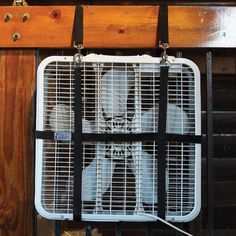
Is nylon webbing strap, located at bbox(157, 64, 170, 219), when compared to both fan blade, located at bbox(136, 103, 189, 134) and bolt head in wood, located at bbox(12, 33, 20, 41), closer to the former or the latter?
fan blade, located at bbox(136, 103, 189, 134)

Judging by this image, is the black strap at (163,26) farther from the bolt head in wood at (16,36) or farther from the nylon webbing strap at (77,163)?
the bolt head in wood at (16,36)

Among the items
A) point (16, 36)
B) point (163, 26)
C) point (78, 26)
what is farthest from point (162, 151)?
point (16, 36)

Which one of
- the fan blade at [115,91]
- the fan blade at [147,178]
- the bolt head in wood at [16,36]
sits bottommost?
the fan blade at [147,178]

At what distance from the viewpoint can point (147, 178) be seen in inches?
74.4

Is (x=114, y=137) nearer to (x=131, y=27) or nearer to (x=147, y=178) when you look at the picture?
(x=147, y=178)

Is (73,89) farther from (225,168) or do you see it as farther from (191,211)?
(225,168)

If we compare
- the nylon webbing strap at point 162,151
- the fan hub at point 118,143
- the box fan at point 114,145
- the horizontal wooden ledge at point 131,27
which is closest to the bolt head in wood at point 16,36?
the horizontal wooden ledge at point 131,27

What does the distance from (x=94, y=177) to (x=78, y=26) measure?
0.66m

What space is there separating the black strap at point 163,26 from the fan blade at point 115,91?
0.66 feet

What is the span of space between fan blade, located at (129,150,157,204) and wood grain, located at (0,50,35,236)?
0.49 meters

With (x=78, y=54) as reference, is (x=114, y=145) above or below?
below

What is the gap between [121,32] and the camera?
77.0 inches


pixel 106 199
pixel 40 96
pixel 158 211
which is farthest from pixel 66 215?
pixel 40 96

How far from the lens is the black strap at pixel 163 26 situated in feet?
A: 6.29
